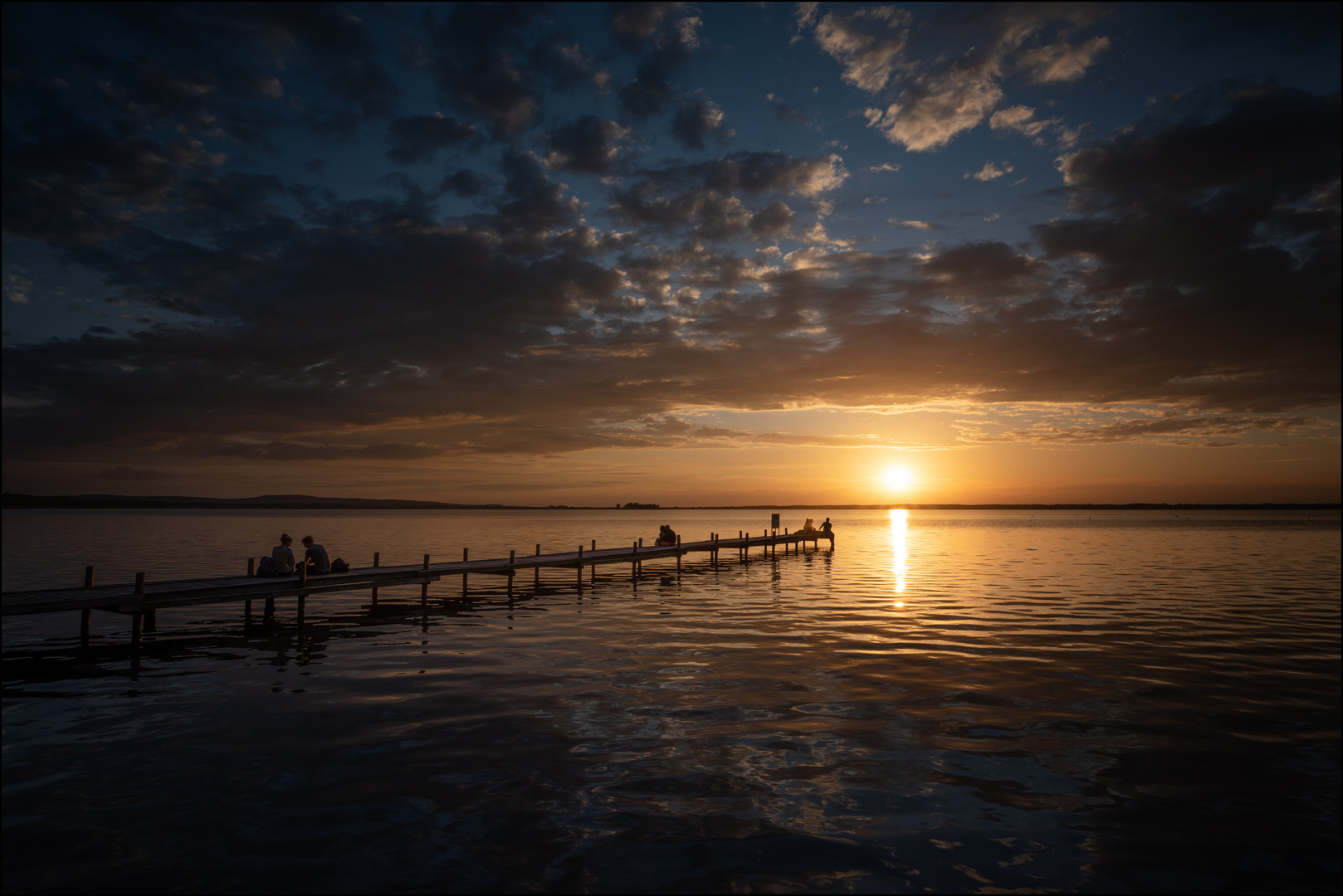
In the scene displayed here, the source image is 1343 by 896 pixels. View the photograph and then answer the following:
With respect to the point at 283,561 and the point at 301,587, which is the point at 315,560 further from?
the point at 301,587

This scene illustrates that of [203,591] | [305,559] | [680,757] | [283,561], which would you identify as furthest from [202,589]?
[680,757]

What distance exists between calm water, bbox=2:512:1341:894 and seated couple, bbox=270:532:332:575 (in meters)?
2.52

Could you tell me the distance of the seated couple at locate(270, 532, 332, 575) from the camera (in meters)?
25.2

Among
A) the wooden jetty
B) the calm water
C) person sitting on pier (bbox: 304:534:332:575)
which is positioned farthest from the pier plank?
the calm water

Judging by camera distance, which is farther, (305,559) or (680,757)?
(305,559)

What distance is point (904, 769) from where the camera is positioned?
1002cm

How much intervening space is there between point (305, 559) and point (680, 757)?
2007cm

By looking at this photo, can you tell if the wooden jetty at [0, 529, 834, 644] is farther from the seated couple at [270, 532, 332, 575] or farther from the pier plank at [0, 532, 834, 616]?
the seated couple at [270, 532, 332, 575]

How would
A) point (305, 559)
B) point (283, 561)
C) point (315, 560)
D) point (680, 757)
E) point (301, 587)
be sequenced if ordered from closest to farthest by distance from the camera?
point (680, 757) → point (301, 587) → point (283, 561) → point (305, 559) → point (315, 560)

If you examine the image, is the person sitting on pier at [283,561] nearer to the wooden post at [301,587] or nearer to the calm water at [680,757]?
the wooden post at [301,587]

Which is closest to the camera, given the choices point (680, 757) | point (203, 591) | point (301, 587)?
point (680, 757)

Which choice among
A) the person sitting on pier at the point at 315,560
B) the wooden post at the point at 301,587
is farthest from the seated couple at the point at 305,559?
the wooden post at the point at 301,587

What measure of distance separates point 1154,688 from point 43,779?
19310 mm

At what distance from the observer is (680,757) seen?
34.1 feet
